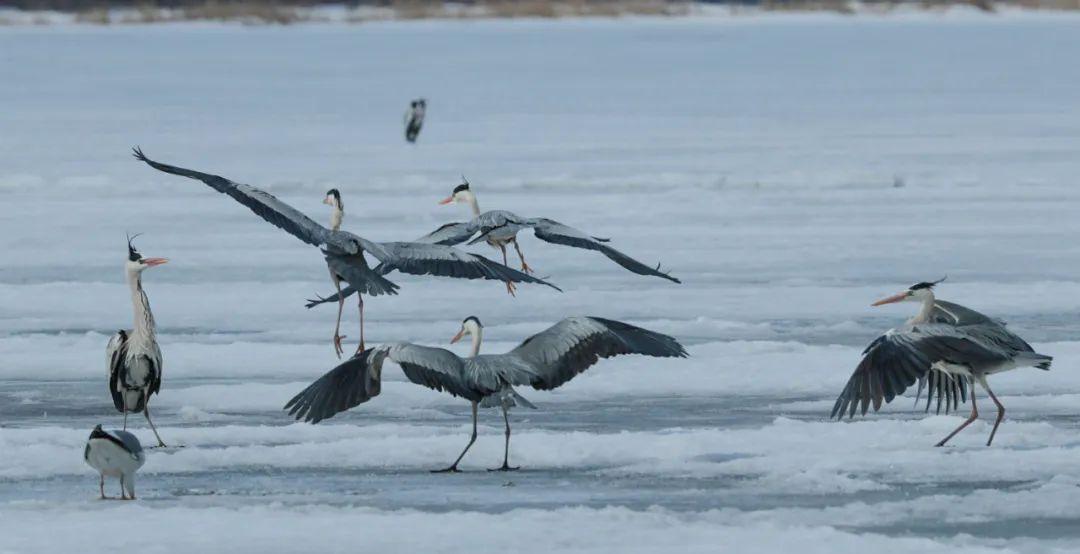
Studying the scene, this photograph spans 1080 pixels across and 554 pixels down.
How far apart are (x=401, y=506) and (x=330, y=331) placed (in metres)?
3.64

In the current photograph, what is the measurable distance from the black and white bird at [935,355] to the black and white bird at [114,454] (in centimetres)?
218

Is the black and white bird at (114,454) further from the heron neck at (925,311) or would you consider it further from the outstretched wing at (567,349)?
the heron neck at (925,311)

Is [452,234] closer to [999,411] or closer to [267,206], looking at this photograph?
[267,206]

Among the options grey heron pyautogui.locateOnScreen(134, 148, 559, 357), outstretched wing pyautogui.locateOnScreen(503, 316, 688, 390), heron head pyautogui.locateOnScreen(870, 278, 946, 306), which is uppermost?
grey heron pyautogui.locateOnScreen(134, 148, 559, 357)

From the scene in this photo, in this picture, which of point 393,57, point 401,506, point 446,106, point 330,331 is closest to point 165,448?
point 401,506

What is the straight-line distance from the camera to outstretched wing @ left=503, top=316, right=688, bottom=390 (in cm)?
625

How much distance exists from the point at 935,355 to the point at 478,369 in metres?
1.51

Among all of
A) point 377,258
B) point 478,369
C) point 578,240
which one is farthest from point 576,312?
point 478,369

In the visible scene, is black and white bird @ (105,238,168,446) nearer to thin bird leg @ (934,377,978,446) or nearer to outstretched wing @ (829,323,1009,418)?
outstretched wing @ (829,323,1009,418)

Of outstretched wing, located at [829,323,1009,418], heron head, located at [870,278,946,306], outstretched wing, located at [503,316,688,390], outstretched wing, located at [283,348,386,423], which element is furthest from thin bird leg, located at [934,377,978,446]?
outstretched wing, located at [283,348,386,423]

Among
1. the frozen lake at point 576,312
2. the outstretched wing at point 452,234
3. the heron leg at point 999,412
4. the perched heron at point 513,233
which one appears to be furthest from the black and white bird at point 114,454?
the outstretched wing at point 452,234

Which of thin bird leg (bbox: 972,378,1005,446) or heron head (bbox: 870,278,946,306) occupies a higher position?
heron head (bbox: 870,278,946,306)

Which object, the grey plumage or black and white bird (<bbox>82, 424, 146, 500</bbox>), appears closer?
black and white bird (<bbox>82, 424, 146, 500</bbox>)

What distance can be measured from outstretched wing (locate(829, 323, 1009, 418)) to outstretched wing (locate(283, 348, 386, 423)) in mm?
1458
